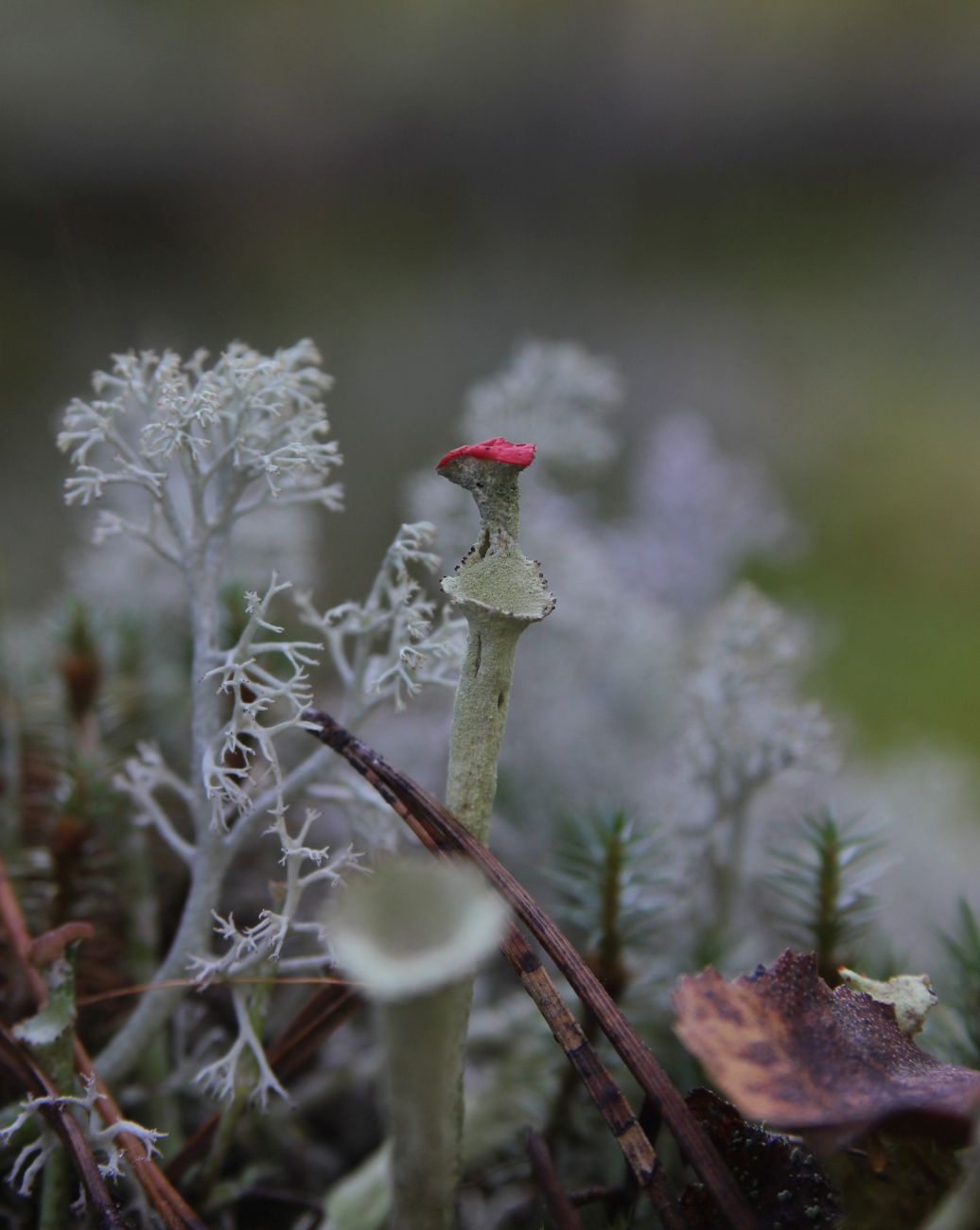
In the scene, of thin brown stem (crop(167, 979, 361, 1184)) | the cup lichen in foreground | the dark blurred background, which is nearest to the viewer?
the cup lichen in foreground

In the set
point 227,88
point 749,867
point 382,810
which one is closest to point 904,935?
point 749,867

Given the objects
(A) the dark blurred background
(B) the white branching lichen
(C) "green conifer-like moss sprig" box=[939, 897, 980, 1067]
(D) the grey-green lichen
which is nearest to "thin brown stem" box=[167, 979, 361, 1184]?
(B) the white branching lichen

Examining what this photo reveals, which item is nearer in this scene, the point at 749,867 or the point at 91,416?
the point at 91,416

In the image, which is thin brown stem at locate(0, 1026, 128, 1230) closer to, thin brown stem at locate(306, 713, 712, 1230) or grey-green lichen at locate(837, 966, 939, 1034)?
thin brown stem at locate(306, 713, 712, 1230)

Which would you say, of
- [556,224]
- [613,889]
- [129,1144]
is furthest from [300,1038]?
[556,224]

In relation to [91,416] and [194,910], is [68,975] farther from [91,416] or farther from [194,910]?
[91,416]

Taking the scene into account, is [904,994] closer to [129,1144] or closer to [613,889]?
[613,889]
